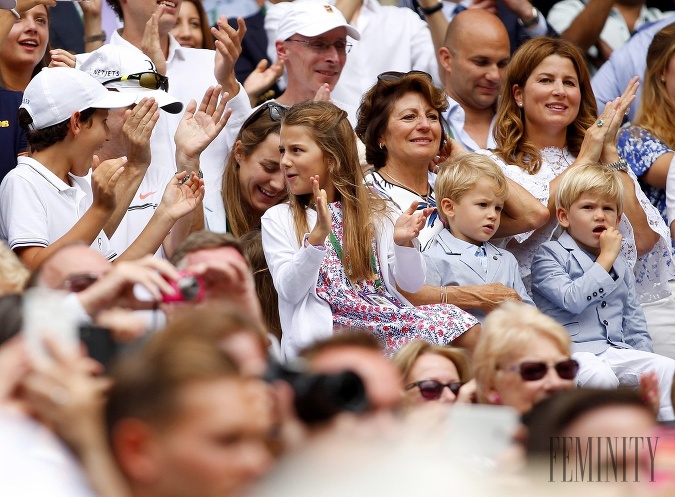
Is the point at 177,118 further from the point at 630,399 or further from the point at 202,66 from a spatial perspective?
the point at 630,399

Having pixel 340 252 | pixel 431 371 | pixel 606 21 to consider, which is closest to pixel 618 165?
pixel 340 252

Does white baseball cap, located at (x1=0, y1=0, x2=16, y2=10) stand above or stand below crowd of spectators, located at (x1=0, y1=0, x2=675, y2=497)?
above

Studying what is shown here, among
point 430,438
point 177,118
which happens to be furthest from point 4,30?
point 430,438

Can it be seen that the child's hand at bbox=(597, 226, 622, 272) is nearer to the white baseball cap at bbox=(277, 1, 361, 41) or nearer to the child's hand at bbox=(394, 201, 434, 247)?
the child's hand at bbox=(394, 201, 434, 247)

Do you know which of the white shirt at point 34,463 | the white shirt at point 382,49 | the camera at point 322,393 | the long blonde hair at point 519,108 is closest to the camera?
the white shirt at point 34,463

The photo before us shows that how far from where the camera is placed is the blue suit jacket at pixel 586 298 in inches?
187

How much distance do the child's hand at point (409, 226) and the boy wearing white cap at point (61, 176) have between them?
2.48ft

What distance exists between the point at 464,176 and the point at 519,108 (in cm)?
85

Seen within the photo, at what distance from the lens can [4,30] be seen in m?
4.43

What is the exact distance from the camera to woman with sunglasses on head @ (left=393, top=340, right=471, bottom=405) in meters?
3.46

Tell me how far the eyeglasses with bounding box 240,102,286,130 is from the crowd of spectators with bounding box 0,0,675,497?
15mm

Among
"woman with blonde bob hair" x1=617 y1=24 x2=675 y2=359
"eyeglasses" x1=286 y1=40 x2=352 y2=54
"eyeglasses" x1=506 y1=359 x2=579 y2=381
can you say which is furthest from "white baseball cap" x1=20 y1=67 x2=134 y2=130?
"woman with blonde bob hair" x1=617 y1=24 x2=675 y2=359

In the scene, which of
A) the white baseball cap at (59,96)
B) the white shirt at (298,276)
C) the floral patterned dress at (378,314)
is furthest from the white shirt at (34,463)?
the white baseball cap at (59,96)

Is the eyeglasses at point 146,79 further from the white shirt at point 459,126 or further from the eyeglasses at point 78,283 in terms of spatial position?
the eyeglasses at point 78,283
